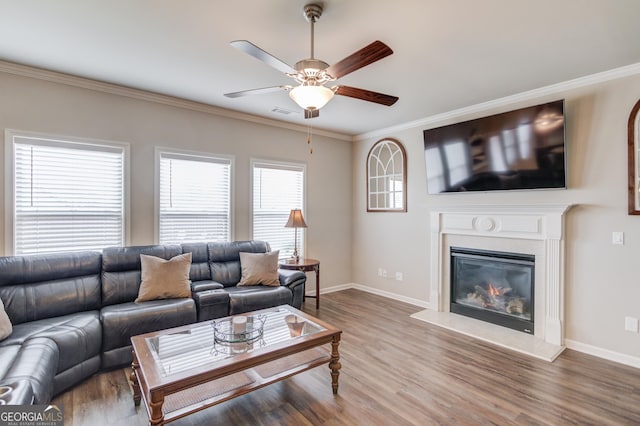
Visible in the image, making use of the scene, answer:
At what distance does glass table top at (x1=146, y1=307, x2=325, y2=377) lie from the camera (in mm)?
2039

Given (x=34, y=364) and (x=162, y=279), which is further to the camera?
(x=162, y=279)

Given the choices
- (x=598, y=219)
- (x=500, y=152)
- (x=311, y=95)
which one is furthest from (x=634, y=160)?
(x=311, y=95)

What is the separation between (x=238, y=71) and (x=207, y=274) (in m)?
2.34

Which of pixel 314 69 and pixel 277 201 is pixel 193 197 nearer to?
pixel 277 201

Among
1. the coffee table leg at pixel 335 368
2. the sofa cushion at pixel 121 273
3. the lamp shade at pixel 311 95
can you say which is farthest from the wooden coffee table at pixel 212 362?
the lamp shade at pixel 311 95

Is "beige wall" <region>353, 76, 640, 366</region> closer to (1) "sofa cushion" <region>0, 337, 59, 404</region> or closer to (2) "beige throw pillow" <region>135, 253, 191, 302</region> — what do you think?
(2) "beige throw pillow" <region>135, 253, 191, 302</region>

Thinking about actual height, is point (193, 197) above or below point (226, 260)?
above

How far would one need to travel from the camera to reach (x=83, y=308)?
2949 millimetres

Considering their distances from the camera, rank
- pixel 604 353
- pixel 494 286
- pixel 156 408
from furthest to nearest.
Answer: pixel 494 286
pixel 604 353
pixel 156 408

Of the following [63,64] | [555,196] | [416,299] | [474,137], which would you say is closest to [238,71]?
[63,64]

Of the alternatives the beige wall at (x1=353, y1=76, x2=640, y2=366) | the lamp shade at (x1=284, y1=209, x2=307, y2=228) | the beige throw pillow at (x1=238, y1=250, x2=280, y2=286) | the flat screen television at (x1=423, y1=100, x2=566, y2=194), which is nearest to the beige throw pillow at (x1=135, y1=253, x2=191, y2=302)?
the beige throw pillow at (x1=238, y1=250, x2=280, y2=286)

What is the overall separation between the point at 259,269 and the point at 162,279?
3.65 feet

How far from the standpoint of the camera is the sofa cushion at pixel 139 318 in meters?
2.69

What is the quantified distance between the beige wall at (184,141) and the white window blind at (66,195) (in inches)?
5.0
